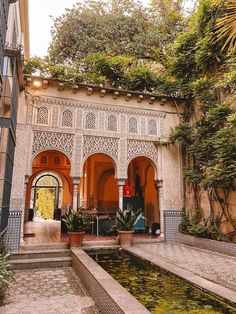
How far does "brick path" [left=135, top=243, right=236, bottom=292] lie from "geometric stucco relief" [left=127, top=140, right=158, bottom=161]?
9.51ft

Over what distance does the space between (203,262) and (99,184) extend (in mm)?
7868

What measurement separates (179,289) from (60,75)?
8173mm

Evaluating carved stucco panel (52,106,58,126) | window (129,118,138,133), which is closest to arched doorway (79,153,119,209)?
window (129,118,138,133)

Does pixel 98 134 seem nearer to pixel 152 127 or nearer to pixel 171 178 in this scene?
pixel 152 127

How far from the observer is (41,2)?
7.32 meters

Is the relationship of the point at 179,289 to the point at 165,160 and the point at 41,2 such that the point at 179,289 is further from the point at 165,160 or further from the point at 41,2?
the point at 41,2

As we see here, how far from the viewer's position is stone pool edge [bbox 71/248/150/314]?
8.93 ft

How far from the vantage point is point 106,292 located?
3.19 m

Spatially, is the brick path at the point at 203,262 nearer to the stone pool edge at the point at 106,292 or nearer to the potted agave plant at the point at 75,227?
the stone pool edge at the point at 106,292

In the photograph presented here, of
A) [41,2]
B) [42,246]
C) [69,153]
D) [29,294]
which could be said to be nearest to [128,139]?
[69,153]

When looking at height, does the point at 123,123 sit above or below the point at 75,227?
above

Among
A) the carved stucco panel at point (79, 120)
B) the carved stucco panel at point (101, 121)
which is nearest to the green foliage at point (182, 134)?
the carved stucco panel at point (101, 121)

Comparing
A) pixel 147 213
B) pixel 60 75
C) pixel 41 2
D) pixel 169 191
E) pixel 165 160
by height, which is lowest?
pixel 147 213

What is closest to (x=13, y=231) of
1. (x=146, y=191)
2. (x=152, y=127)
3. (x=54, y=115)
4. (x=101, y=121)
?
(x=54, y=115)
